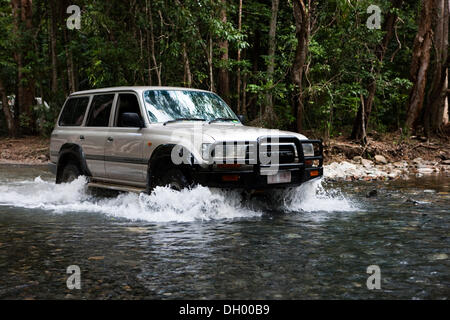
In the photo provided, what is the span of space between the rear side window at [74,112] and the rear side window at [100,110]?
277mm

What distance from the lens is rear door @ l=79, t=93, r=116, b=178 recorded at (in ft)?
31.4

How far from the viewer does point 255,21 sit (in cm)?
2350

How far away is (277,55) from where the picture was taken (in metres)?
19.1

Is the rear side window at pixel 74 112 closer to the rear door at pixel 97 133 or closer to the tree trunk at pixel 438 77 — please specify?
the rear door at pixel 97 133

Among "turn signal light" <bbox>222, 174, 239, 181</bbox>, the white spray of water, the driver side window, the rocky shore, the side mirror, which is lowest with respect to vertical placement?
the rocky shore

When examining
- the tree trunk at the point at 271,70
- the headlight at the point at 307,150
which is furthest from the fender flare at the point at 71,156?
the tree trunk at the point at 271,70

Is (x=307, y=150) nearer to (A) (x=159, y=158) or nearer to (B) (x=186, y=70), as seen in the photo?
(A) (x=159, y=158)

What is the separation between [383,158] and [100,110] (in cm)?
1048

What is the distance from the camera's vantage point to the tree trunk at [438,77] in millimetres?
20031

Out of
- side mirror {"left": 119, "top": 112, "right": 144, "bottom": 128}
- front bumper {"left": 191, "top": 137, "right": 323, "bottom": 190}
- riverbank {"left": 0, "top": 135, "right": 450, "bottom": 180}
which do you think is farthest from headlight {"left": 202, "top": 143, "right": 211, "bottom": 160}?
riverbank {"left": 0, "top": 135, "right": 450, "bottom": 180}

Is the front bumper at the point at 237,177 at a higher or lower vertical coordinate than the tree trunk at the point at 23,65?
lower

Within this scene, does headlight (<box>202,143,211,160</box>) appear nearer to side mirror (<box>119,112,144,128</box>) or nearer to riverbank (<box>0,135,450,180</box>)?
side mirror (<box>119,112,144,128</box>)

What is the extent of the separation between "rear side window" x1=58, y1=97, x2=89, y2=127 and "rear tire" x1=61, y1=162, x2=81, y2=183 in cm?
76

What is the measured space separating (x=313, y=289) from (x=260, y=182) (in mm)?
3282
